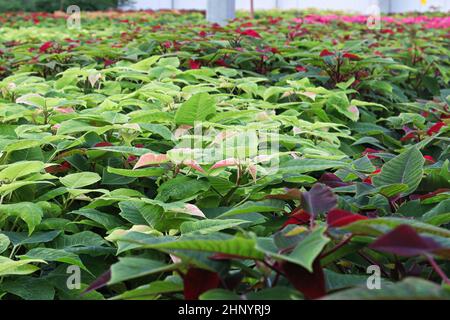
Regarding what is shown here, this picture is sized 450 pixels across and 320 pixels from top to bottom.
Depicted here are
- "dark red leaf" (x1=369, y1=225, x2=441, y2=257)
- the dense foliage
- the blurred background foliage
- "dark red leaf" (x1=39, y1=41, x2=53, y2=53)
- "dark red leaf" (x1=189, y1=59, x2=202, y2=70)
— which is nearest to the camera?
"dark red leaf" (x1=369, y1=225, x2=441, y2=257)

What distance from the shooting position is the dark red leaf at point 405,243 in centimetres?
76

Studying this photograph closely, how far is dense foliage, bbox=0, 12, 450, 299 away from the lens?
0.87 m

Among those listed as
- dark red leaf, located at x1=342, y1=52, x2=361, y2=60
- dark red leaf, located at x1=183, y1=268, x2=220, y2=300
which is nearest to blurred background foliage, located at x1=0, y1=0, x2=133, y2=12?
dark red leaf, located at x1=342, y1=52, x2=361, y2=60

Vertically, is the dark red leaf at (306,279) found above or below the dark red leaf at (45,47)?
below

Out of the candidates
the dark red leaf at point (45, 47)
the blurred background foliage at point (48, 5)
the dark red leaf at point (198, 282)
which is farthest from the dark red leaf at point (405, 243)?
the blurred background foliage at point (48, 5)

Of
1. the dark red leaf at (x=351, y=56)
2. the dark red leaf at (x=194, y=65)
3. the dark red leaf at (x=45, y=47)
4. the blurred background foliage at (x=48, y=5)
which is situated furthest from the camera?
the blurred background foliage at (x=48, y=5)

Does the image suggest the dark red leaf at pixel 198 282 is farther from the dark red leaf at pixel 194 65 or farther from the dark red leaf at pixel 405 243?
the dark red leaf at pixel 194 65

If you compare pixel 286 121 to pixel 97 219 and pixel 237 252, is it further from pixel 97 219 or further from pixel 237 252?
pixel 237 252

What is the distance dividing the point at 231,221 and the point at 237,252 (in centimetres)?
39

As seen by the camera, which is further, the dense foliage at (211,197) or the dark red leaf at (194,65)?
the dark red leaf at (194,65)

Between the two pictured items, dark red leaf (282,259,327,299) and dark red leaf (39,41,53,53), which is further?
dark red leaf (39,41,53,53)

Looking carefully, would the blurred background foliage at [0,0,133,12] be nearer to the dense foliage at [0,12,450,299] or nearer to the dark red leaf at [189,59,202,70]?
the dark red leaf at [189,59,202,70]

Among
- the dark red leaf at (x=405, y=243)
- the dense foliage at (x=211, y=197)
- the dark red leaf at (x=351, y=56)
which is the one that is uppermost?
the dark red leaf at (x=405, y=243)

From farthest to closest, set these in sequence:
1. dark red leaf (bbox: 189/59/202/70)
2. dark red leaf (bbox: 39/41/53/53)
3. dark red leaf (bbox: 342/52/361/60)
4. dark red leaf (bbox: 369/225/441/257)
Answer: dark red leaf (bbox: 39/41/53/53) → dark red leaf (bbox: 189/59/202/70) → dark red leaf (bbox: 342/52/361/60) → dark red leaf (bbox: 369/225/441/257)
